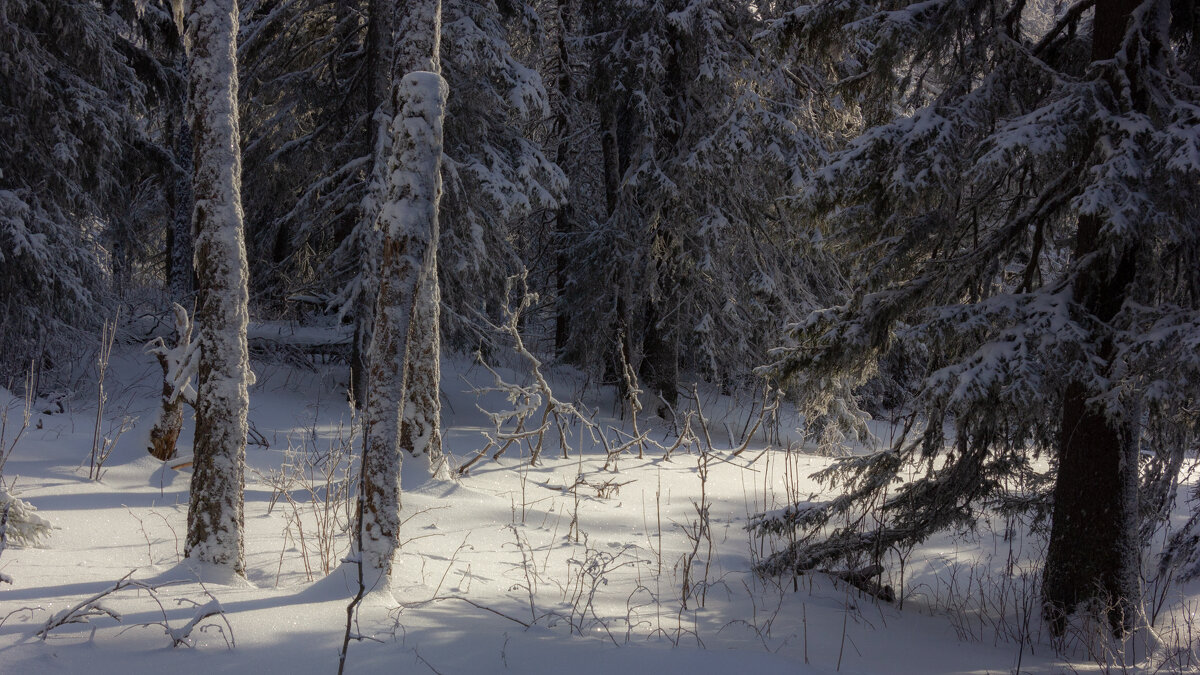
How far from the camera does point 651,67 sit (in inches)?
449

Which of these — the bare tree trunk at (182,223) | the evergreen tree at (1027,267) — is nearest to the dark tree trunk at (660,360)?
the evergreen tree at (1027,267)

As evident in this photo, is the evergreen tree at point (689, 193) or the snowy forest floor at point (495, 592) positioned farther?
the evergreen tree at point (689, 193)

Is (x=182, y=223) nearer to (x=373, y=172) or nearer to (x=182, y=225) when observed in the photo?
(x=182, y=225)

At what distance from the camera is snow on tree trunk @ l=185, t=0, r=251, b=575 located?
437cm

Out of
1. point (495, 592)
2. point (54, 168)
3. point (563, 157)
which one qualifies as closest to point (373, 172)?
point (54, 168)

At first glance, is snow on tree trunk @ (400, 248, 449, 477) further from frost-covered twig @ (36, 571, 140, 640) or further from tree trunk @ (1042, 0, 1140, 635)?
tree trunk @ (1042, 0, 1140, 635)

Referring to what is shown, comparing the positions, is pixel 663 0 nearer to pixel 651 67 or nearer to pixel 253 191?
pixel 651 67

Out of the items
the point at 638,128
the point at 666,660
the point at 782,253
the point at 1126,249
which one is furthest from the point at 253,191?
the point at 1126,249

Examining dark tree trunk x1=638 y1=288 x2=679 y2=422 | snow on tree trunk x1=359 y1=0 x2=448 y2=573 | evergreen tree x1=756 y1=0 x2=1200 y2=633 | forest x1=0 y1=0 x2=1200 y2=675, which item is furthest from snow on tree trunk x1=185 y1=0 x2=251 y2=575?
dark tree trunk x1=638 y1=288 x2=679 y2=422

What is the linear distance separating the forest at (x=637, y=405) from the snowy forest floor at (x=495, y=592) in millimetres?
36

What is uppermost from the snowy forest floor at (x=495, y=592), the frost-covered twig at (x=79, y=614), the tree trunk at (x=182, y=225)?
the tree trunk at (x=182, y=225)

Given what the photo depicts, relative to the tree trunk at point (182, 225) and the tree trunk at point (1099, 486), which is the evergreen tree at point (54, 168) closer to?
the tree trunk at point (182, 225)

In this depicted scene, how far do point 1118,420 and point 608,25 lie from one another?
35.0 feet

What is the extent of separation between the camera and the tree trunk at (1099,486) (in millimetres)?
4961
